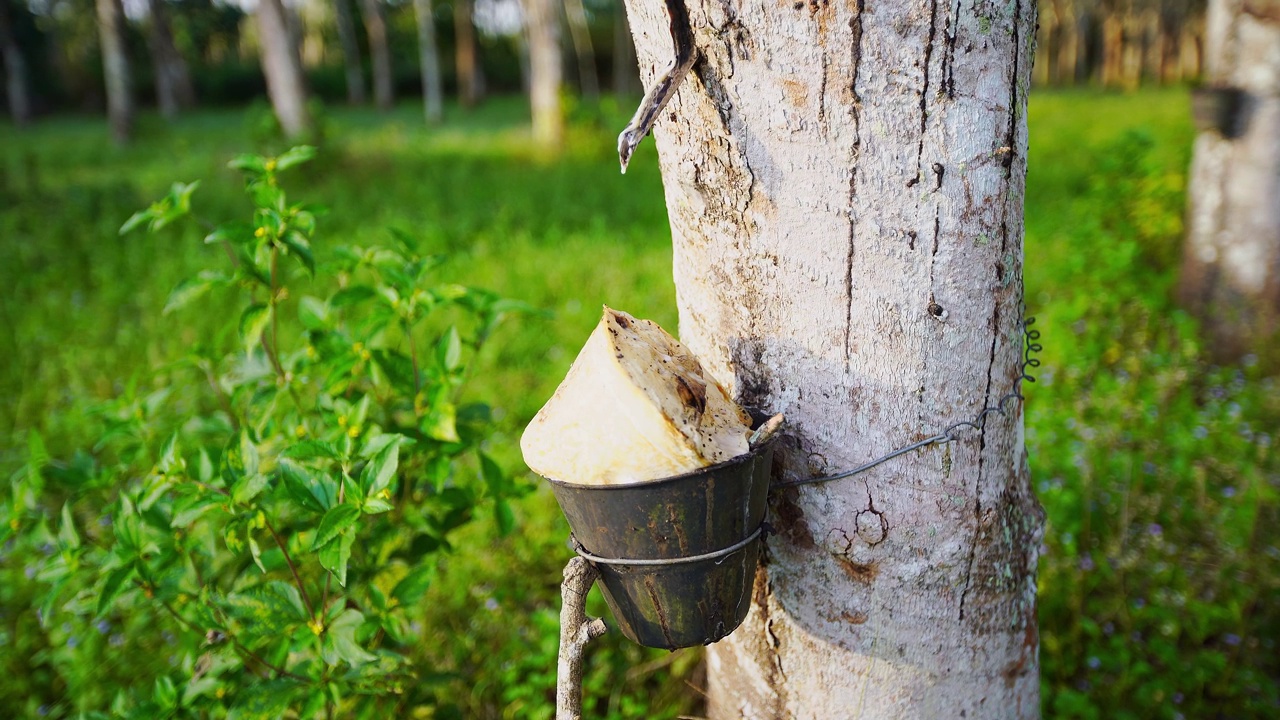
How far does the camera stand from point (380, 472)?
1283 millimetres

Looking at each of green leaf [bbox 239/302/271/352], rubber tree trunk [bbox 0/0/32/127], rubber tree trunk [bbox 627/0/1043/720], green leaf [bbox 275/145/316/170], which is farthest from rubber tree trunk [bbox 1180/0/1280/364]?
rubber tree trunk [bbox 0/0/32/127]

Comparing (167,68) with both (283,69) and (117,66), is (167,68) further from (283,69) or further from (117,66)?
(283,69)

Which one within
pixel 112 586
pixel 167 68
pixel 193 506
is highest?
pixel 167 68

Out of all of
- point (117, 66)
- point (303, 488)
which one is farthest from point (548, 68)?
point (303, 488)

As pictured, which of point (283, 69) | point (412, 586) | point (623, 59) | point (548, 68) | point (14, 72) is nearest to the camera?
point (412, 586)

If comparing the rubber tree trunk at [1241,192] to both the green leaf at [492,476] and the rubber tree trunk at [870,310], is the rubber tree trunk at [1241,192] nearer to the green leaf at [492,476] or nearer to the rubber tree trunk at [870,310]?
the rubber tree trunk at [870,310]

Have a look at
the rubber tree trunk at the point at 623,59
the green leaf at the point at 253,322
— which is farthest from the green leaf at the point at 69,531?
the rubber tree trunk at the point at 623,59

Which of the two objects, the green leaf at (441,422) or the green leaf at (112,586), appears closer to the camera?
the green leaf at (112,586)

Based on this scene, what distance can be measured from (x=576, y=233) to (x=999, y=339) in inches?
198

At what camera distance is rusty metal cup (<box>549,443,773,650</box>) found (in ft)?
3.56

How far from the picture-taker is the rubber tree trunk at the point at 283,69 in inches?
350

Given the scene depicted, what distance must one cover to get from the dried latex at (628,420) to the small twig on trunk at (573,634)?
0.19 m

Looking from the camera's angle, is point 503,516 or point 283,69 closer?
point 503,516

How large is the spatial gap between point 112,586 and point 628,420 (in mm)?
970
